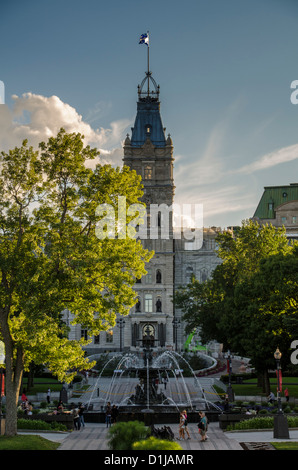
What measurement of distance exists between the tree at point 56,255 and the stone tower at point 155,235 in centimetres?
6515

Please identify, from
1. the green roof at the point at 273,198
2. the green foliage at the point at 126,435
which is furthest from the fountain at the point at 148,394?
the green roof at the point at 273,198

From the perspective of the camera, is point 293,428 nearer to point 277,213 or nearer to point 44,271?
point 44,271

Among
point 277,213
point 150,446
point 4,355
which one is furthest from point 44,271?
point 277,213

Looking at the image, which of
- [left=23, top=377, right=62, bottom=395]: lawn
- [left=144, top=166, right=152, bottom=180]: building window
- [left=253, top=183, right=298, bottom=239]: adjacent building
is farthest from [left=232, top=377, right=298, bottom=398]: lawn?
[left=253, top=183, right=298, bottom=239]: adjacent building

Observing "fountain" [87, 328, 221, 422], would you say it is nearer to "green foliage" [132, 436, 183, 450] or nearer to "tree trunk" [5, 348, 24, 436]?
"tree trunk" [5, 348, 24, 436]

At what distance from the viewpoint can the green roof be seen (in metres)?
110

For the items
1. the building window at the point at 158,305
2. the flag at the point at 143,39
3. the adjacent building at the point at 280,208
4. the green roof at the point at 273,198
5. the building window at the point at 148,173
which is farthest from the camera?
the green roof at the point at 273,198

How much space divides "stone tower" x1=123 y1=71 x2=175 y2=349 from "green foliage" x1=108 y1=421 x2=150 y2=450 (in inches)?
2893

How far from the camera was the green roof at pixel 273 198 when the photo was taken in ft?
362

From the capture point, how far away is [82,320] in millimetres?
26344

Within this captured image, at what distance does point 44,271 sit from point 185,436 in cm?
1171

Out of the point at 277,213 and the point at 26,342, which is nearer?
the point at 26,342

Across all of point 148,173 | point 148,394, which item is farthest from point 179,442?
point 148,173

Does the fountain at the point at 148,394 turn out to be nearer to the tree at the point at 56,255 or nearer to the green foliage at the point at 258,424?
the green foliage at the point at 258,424
